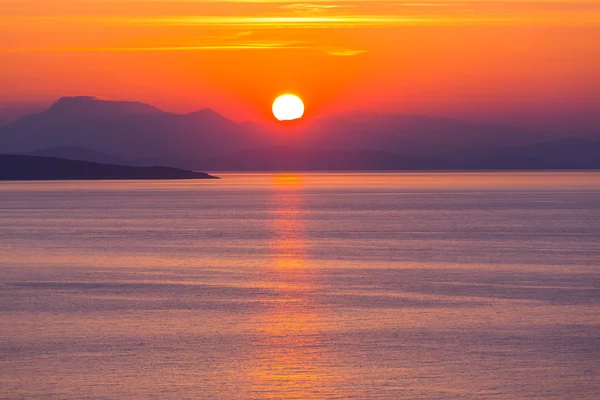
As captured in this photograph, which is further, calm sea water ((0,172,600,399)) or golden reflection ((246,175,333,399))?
→ calm sea water ((0,172,600,399))

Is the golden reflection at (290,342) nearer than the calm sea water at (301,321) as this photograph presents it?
Yes

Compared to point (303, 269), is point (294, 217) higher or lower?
higher

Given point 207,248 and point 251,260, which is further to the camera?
point 207,248

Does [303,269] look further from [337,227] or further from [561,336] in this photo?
[337,227]

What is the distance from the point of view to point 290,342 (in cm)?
2006

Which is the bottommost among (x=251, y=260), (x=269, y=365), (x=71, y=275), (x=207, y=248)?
(x=269, y=365)

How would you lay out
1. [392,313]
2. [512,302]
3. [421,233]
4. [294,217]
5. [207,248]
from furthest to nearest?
[294,217] → [421,233] → [207,248] → [512,302] → [392,313]

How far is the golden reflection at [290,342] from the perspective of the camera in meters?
16.5

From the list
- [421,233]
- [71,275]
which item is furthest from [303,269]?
[421,233]

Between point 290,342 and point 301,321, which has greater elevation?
point 301,321

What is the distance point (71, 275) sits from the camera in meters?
32.6

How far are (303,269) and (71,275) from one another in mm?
7400

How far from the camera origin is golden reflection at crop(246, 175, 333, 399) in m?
16.5

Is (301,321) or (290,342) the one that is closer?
(290,342)
